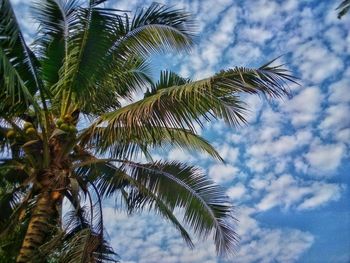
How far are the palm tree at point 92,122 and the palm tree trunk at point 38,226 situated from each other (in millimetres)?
17

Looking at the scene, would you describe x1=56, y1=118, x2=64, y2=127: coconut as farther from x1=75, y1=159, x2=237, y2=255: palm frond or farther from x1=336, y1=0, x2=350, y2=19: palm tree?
x1=336, y1=0, x2=350, y2=19: palm tree

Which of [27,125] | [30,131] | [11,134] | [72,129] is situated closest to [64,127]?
[72,129]

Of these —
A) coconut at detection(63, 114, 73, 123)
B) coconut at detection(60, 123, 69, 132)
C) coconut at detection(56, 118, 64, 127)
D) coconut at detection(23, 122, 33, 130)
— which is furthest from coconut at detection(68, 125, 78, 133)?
coconut at detection(23, 122, 33, 130)

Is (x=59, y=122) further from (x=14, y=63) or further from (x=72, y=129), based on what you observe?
(x=14, y=63)

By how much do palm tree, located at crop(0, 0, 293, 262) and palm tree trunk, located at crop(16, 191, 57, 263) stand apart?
17mm

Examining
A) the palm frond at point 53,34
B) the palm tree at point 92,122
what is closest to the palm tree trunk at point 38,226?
the palm tree at point 92,122

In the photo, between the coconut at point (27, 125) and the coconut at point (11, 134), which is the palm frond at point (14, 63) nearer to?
the coconut at point (27, 125)

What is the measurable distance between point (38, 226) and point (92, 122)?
6.99ft

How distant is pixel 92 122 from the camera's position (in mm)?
9195

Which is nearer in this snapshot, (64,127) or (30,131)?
(64,127)

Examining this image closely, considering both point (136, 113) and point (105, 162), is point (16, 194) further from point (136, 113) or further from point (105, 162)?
point (136, 113)

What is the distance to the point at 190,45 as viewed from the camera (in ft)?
30.4

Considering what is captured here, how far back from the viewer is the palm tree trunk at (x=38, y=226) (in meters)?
7.95

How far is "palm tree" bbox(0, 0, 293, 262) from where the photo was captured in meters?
7.88
